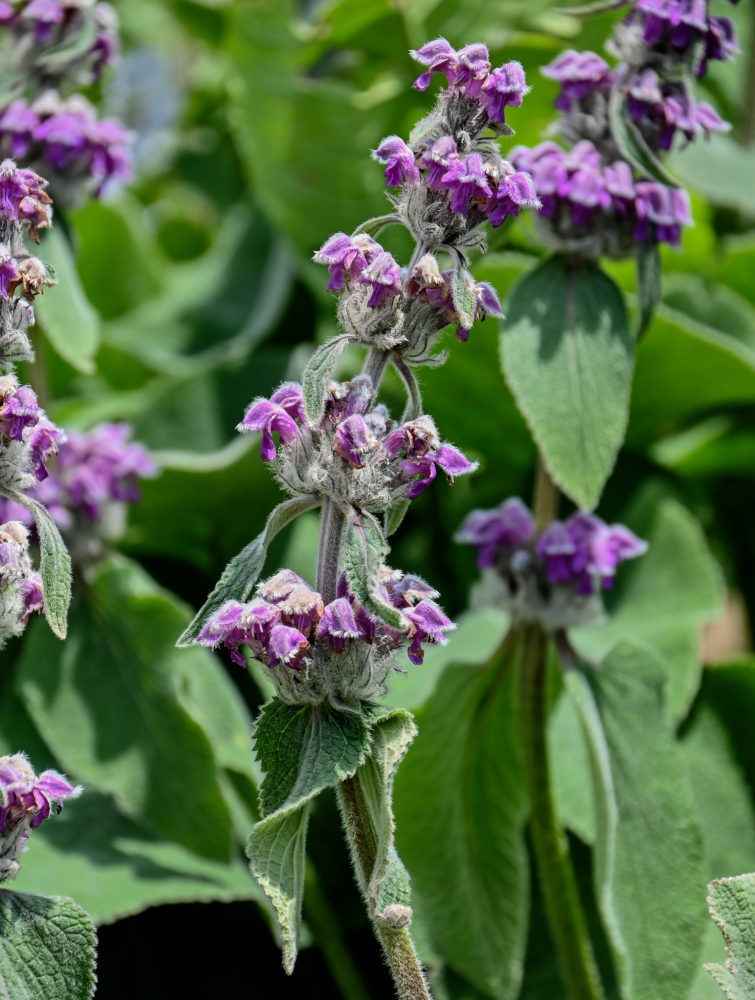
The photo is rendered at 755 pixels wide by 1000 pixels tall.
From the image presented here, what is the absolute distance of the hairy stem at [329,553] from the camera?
0.75 metres

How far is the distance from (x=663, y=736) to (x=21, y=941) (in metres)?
0.58

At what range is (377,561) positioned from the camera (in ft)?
2.36

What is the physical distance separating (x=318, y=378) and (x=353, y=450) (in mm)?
47

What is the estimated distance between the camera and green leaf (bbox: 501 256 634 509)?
3.22 feet

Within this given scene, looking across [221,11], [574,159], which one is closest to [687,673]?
[574,159]

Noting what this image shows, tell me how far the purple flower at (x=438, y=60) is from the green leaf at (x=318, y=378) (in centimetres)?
17

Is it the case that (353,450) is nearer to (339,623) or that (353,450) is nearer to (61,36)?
(339,623)

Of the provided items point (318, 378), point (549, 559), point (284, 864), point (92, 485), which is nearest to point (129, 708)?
point (92, 485)

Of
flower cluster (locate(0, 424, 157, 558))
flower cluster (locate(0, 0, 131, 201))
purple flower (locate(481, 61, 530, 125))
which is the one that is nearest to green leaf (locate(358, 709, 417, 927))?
purple flower (locate(481, 61, 530, 125))

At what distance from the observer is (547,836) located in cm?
117

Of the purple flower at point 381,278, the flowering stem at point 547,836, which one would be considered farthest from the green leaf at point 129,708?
the purple flower at point 381,278

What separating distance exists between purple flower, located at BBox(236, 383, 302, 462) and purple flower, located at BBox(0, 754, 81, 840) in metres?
0.25

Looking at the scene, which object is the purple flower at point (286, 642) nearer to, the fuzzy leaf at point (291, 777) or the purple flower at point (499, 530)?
the fuzzy leaf at point (291, 777)

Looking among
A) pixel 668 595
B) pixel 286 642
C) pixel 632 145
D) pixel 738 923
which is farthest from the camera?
pixel 668 595
